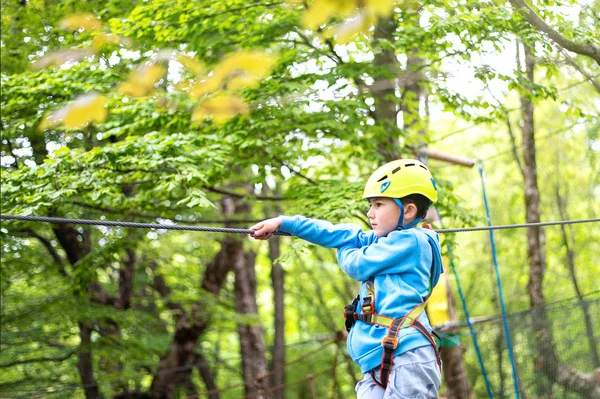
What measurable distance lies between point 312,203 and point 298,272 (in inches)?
398

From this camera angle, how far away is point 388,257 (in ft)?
7.34

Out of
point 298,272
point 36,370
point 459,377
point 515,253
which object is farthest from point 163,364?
point 515,253

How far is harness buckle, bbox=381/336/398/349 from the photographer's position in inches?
87.0

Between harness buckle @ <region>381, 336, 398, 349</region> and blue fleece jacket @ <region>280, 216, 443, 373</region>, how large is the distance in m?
0.02

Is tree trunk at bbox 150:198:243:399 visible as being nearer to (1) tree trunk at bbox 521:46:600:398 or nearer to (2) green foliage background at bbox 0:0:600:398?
(2) green foliage background at bbox 0:0:600:398

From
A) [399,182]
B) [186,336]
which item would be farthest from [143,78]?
[186,336]

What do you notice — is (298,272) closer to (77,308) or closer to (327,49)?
(77,308)

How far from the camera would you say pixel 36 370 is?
742 cm

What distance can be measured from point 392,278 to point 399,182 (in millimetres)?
330

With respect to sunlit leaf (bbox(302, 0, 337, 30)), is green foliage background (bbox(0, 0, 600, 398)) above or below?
above

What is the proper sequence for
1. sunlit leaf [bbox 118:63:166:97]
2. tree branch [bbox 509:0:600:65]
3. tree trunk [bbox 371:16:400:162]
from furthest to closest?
tree trunk [bbox 371:16:400:162], tree branch [bbox 509:0:600:65], sunlit leaf [bbox 118:63:166:97]

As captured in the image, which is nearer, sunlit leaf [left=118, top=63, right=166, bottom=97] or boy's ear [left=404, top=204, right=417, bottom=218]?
sunlit leaf [left=118, top=63, right=166, bottom=97]

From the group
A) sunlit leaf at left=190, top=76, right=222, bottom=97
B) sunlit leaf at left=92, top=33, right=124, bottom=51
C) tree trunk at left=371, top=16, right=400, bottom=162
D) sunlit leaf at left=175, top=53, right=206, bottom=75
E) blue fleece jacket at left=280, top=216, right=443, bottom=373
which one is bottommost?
blue fleece jacket at left=280, top=216, right=443, bottom=373

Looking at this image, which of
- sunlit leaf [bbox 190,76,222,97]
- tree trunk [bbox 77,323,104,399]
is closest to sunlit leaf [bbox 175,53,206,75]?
sunlit leaf [bbox 190,76,222,97]
